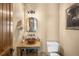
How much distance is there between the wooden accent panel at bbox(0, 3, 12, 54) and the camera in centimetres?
113

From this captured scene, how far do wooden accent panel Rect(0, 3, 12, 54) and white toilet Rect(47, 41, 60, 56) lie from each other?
326 mm

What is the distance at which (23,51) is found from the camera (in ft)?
3.72

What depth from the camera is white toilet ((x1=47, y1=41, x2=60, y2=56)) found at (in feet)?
3.73

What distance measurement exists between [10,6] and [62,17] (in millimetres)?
434

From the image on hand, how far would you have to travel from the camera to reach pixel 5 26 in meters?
1.17

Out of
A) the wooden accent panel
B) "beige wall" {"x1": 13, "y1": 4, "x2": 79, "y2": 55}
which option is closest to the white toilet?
"beige wall" {"x1": 13, "y1": 4, "x2": 79, "y2": 55}

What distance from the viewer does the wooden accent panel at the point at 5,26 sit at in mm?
1134

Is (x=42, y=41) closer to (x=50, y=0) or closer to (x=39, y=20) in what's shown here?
(x=39, y=20)

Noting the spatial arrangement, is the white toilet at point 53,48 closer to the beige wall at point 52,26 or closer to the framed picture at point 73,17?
the beige wall at point 52,26

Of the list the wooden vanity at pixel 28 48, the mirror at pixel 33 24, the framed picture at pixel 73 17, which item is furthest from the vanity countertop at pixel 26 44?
the framed picture at pixel 73 17

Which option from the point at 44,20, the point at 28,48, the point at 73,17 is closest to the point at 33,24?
the point at 44,20

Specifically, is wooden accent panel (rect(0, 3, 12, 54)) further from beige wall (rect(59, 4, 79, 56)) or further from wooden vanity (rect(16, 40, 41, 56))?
beige wall (rect(59, 4, 79, 56))

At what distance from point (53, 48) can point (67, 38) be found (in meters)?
0.14

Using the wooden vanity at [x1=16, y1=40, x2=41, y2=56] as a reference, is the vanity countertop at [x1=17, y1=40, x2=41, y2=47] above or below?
above
